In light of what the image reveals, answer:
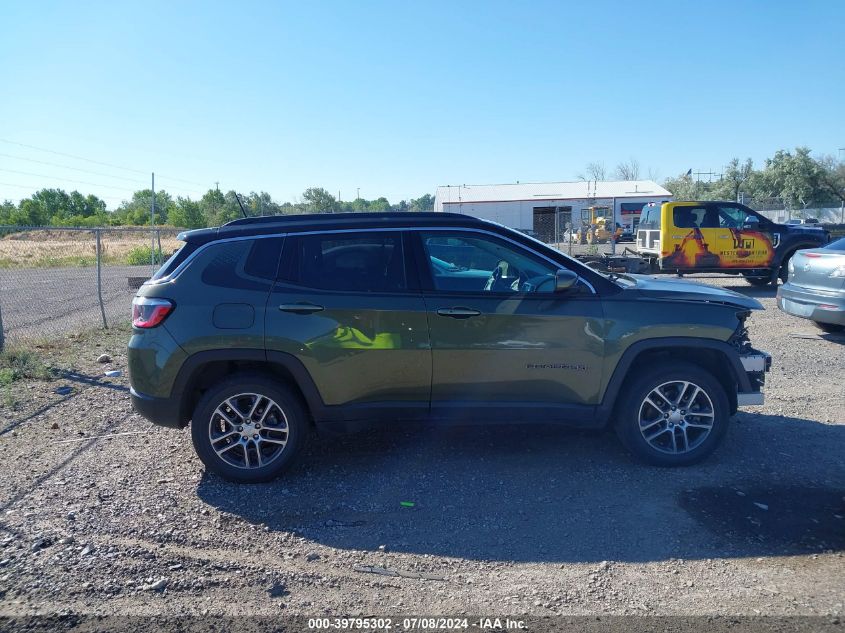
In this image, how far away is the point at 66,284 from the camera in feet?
71.1

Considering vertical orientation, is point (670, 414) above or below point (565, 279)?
below

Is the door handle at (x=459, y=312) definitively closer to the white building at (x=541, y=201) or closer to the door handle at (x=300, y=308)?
the door handle at (x=300, y=308)

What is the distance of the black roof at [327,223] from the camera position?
5059 millimetres

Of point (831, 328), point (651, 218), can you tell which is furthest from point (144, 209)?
point (831, 328)

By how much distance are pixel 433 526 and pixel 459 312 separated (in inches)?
58.9

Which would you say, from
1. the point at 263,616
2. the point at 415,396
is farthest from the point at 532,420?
the point at 263,616

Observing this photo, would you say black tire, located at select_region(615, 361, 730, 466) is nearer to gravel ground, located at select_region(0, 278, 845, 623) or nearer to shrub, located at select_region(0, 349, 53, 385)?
gravel ground, located at select_region(0, 278, 845, 623)

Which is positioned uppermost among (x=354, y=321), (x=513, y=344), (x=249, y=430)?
(x=354, y=321)

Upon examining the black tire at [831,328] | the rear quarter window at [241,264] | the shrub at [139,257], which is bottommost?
the black tire at [831,328]

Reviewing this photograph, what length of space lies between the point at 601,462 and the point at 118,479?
372 centimetres

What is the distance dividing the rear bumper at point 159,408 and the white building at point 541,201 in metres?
40.5

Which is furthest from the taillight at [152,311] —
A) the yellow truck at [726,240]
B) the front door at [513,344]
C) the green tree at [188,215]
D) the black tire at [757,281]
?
the green tree at [188,215]

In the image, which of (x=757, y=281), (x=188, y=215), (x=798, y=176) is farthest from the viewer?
(x=798, y=176)

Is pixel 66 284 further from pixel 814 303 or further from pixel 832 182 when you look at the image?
pixel 832 182
